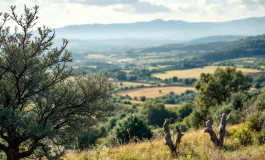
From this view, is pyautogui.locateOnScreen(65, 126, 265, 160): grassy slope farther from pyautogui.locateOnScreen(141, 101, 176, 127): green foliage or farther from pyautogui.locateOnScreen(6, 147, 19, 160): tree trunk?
pyautogui.locateOnScreen(141, 101, 176, 127): green foliage

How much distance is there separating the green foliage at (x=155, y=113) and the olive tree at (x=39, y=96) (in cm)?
6592

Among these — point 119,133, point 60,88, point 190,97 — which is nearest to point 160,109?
point 190,97

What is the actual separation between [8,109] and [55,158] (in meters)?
2.15

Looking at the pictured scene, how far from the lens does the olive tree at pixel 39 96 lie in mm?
6844

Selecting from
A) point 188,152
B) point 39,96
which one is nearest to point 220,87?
point 188,152

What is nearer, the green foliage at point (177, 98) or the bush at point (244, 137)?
the bush at point (244, 137)

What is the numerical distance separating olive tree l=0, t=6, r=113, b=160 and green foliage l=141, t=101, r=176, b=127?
65.9 metres

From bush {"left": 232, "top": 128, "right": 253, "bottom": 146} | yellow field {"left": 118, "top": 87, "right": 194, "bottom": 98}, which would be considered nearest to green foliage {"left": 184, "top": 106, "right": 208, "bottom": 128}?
bush {"left": 232, "top": 128, "right": 253, "bottom": 146}

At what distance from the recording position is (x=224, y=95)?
Result: 124 feet

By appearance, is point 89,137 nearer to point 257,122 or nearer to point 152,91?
point 257,122

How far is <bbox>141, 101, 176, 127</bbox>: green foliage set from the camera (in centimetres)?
7438

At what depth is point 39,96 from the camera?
765 cm

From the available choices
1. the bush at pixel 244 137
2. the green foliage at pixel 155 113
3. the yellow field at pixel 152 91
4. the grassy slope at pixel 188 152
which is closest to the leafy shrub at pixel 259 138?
the bush at pixel 244 137

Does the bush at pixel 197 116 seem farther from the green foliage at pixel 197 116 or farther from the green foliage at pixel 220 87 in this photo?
the green foliage at pixel 220 87
